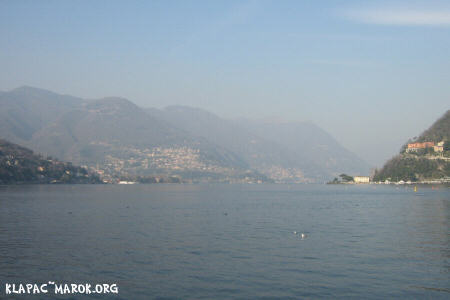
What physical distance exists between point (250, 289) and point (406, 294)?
338 inches

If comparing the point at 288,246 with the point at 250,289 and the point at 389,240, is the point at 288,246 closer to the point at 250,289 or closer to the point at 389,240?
the point at 389,240

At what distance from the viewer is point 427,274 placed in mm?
28016

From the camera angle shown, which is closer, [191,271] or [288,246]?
[191,271]

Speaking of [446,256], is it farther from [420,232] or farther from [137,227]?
[137,227]

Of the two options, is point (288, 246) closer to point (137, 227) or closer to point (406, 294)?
point (406, 294)

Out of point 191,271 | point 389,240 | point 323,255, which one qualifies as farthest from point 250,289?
point 389,240

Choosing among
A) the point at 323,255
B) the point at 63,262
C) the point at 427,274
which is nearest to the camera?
the point at 427,274

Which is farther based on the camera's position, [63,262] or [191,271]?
[63,262]

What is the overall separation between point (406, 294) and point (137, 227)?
110 ft

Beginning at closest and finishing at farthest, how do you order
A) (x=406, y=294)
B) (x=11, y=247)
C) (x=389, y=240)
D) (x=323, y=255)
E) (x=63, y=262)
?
(x=406, y=294) → (x=63, y=262) → (x=323, y=255) → (x=11, y=247) → (x=389, y=240)

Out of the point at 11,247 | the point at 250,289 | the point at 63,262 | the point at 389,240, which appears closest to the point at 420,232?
the point at 389,240

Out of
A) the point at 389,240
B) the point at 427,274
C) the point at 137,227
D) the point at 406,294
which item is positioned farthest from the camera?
the point at 137,227

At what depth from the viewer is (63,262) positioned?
31.5m

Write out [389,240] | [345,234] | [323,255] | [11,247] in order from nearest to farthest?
[323,255], [11,247], [389,240], [345,234]
